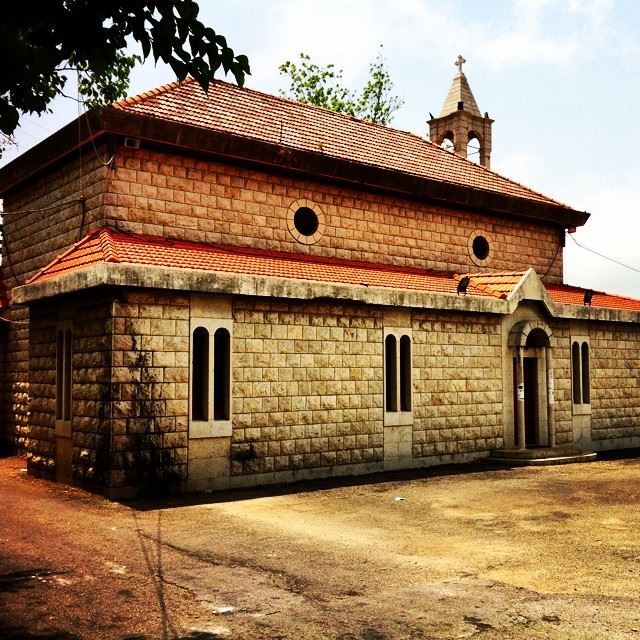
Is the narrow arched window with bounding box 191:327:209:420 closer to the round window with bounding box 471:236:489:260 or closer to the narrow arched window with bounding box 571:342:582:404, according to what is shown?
the round window with bounding box 471:236:489:260

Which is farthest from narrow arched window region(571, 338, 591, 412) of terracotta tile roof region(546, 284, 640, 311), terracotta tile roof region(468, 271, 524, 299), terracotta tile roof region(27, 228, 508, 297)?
terracotta tile roof region(27, 228, 508, 297)

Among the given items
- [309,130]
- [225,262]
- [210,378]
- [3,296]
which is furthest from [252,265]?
[3,296]

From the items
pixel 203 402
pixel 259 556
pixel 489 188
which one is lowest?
pixel 259 556

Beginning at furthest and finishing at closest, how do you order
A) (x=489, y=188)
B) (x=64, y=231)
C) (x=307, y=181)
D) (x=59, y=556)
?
(x=489, y=188), (x=307, y=181), (x=64, y=231), (x=59, y=556)

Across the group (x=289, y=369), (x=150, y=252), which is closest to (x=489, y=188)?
(x=289, y=369)

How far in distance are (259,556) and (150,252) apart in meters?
6.09

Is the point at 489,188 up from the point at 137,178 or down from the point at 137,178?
up

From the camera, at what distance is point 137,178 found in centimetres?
1384

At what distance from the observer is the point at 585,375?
1862 centimetres

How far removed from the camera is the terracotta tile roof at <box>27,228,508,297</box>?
12031mm

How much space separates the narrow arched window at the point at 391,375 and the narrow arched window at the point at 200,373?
3948 millimetres

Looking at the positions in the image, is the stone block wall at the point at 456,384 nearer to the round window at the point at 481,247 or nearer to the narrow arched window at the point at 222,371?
the round window at the point at 481,247

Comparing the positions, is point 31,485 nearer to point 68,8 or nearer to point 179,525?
point 179,525

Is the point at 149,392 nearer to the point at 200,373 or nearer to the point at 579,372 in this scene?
the point at 200,373
